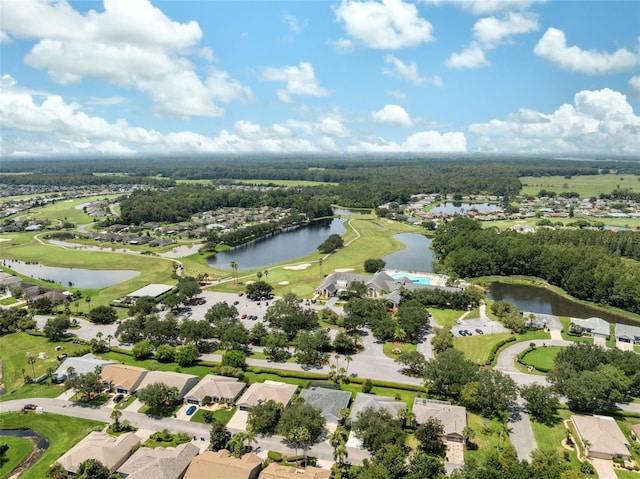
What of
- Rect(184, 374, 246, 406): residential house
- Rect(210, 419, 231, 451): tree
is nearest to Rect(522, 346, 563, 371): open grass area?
Rect(184, 374, 246, 406): residential house

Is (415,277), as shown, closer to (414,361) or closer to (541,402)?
(414,361)

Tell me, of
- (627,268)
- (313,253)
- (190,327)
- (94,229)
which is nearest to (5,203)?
(94,229)

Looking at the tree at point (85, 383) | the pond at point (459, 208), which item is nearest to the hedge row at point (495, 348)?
the tree at point (85, 383)

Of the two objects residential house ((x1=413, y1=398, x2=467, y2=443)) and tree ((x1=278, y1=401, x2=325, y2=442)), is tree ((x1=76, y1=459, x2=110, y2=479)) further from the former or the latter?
residential house ((x1=413, y1=398, x2=467, y2=443))

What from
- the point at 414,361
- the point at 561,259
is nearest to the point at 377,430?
the point at 414,361

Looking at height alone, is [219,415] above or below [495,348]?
below

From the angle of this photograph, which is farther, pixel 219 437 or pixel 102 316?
pixel 102 316

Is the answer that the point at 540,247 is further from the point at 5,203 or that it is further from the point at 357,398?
the point at 5,203
